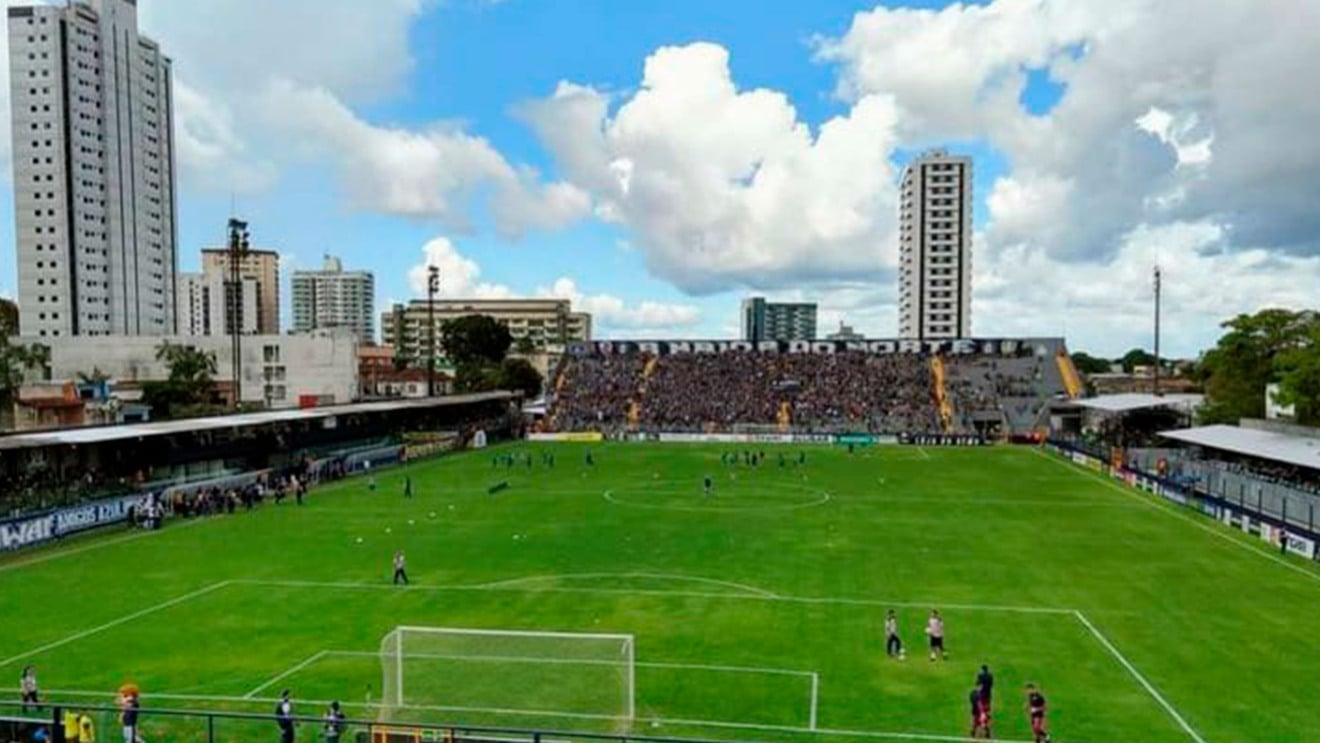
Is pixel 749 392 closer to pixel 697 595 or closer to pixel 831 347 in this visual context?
pixel 831 347

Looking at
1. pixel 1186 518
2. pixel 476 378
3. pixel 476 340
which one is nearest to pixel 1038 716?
pixel 1186 518

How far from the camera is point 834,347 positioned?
11294 centimetres

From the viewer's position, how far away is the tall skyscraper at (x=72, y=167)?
144125mm

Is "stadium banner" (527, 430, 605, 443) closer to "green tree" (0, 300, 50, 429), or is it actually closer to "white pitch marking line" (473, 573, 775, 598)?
"green tree" (0, 300, 50, 429)

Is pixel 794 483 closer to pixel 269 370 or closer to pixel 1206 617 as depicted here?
pixel 1206 617

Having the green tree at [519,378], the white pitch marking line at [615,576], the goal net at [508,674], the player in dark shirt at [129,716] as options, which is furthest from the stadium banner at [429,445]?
the player in dark shirt at [129,716]

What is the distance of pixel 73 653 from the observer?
24.6 metres

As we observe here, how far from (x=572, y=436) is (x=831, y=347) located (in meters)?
35.4

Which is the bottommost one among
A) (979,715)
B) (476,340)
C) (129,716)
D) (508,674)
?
(979,715)

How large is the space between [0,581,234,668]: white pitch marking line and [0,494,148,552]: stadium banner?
1191cm

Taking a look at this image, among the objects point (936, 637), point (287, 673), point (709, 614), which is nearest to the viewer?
point (287, 673)

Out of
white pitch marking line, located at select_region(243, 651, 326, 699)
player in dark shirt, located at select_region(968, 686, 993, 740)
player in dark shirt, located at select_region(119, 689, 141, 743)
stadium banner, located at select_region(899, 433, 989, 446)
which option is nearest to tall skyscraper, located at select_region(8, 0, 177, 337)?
stadium banner, located at select_region(899, 433, 989, 446)

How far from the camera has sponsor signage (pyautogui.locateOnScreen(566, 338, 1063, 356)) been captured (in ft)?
352

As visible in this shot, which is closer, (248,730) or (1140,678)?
(248,730)
